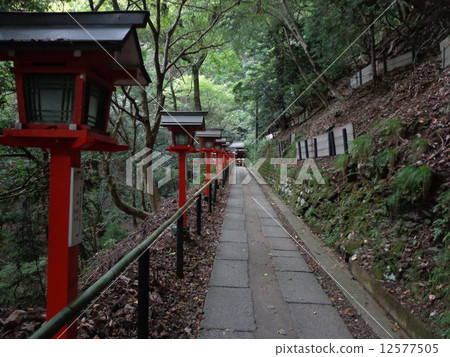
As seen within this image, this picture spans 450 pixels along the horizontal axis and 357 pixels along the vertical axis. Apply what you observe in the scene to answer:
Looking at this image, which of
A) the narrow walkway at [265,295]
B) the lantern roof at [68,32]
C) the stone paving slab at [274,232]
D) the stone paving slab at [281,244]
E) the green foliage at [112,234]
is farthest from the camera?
the green foliage at [112,234]

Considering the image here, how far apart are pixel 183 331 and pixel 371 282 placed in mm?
2410

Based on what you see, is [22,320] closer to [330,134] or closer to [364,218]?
[364,218]

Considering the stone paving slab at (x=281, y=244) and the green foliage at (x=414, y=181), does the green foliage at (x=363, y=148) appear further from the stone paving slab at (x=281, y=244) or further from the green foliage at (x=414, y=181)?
the stone paving slab at (x=281, y=244)

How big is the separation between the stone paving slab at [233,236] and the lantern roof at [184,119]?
248cm

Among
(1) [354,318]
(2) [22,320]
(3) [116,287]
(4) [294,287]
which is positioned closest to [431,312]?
(1) [354,318]

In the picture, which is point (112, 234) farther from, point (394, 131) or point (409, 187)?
point (409, 187)

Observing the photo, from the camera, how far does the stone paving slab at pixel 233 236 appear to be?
572 cm

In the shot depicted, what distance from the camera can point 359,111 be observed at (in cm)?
818

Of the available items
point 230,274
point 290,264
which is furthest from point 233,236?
point 230,274

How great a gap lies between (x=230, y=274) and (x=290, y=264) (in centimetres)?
114

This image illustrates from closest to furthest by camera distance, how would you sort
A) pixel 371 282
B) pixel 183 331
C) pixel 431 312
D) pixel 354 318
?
pixel 431 312
pixel 183 331
pixel 354 318
pixel 371 282

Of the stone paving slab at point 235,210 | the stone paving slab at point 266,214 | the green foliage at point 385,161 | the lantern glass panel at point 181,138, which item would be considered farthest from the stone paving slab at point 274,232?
the lantern glass panel at point 181,138

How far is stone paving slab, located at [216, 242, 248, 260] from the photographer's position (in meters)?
4.77

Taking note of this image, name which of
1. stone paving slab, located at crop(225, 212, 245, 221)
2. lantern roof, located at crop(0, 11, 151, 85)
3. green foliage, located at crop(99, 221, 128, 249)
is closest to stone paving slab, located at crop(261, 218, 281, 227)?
stone paving slab, located at crop(225, 212, 245, 221)
